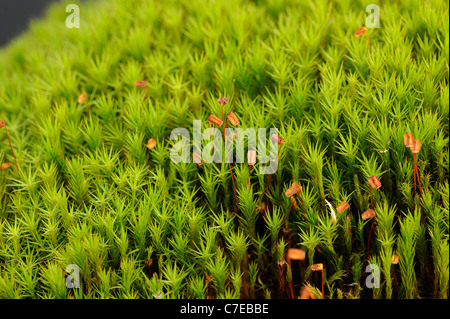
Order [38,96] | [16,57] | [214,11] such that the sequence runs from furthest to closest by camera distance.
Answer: [16,57] < [214,11] < [38,96]

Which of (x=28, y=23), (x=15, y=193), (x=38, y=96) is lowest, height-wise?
(x=15, y=193)

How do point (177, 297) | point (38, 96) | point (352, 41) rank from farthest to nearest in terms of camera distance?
point (38, 96), point (352, 41), point (177, 297)

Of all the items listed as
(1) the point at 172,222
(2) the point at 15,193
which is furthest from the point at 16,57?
(1) the point at 172,222

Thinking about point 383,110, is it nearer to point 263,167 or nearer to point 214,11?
point 263,167

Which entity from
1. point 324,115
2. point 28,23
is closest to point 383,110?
point 324,115

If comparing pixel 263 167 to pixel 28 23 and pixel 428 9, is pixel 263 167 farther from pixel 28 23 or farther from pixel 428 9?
pixel 28 23

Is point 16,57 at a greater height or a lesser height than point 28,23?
lesser

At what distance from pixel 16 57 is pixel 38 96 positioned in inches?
25.7

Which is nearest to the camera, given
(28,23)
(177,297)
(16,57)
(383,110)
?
(177,297)

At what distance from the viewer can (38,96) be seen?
143cm

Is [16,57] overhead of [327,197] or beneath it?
overhead

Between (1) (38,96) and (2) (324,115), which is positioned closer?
(2) (324,115)

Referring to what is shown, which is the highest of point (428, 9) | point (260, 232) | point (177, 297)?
point (428, 9)

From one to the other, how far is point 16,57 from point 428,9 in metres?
1.69
